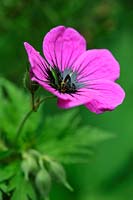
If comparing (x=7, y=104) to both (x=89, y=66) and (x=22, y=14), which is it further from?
(x=22, y=14)

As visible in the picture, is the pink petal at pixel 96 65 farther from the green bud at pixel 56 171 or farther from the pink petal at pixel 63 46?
the green bud at pixel 56 171

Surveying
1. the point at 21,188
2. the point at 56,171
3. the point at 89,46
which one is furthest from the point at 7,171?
the point at 89,46

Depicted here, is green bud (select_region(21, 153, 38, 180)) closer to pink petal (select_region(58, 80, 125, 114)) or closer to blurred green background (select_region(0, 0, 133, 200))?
pink petal (select_region(58, 80, 125, 114))

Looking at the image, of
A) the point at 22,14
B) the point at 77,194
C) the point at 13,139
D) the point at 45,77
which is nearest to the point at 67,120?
the point at 13,139

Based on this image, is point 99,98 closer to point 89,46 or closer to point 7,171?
point 7,171

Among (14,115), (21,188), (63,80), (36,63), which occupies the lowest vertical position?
(21,188)

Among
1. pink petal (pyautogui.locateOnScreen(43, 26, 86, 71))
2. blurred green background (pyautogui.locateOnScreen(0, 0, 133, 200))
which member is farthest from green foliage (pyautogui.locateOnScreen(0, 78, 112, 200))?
blurred green background (pyautogui.locateOnScreen(0, 0, 133, 200))
